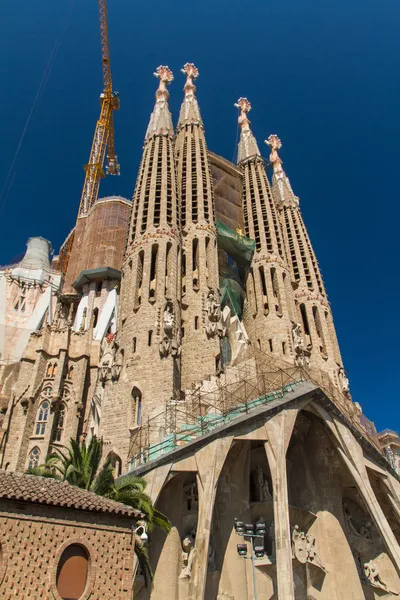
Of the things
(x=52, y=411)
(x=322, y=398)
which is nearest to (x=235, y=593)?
(x=322, y=398)

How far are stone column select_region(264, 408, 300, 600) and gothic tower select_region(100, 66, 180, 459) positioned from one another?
5561 mm

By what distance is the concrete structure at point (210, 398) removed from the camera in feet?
66.4

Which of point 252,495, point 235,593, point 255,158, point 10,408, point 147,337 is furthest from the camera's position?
point 255,158

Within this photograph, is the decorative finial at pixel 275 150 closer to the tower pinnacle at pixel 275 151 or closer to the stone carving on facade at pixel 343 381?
the tower pinnacle at pixel 275 151

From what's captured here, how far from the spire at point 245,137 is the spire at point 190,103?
680 centimetres

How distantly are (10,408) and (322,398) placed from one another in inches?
700

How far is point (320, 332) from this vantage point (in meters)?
37.0

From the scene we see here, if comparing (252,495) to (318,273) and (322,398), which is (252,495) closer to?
(322,398)

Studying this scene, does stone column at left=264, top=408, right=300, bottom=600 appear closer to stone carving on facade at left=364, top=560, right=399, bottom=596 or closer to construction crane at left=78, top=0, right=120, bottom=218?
stone carving on facade at left=364, top=560, right=399, bottom=596

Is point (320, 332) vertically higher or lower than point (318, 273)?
lower

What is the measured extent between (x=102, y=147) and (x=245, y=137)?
61.9ft

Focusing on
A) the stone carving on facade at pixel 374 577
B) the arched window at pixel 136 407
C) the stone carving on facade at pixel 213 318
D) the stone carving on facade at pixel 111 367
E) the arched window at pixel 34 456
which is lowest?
the stone carving on facade at pixel 374 577

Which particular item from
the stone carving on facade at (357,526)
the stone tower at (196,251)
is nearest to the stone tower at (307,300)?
the stone tower at (196,251)

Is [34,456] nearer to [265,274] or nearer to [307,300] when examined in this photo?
[265,274]
